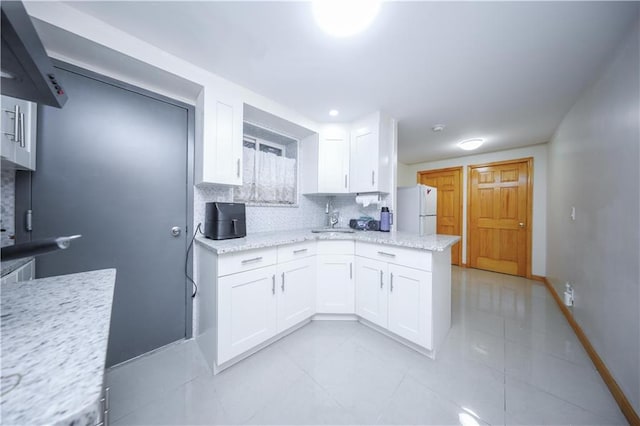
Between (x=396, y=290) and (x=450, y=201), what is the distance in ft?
11.0

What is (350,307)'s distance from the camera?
2082 millimetres

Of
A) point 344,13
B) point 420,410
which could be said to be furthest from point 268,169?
point 420,410

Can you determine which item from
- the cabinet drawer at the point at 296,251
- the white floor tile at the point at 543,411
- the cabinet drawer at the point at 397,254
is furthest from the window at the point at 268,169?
the white floor tile at the point at 543,411

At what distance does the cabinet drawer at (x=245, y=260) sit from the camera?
4.74 ft

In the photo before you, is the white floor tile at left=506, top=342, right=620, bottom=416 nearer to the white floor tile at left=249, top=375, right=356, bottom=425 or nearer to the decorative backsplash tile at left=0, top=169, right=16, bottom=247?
the white floor tile at left=249, top=375, right=356, bottom=425

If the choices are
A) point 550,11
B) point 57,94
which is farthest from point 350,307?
point 550,11

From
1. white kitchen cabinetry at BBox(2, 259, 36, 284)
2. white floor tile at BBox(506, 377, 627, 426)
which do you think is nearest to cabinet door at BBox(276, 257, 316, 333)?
white kitchen cabinetry at BBox(2, 259, 36, 284)

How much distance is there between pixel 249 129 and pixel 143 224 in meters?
1.33

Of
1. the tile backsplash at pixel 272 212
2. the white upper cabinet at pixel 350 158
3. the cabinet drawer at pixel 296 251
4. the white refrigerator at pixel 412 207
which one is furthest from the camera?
the white refrigerator at pixel 412 207

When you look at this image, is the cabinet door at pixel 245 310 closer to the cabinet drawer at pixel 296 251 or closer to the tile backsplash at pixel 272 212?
the cabinet drawer at pixel 296 251

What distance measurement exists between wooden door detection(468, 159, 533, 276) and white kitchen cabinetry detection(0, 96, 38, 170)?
5.24 meters

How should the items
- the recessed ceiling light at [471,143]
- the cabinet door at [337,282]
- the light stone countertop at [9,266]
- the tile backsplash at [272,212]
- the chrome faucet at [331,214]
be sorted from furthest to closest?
the recessed ceiling light at [471,143], the chrome faucet at [331,214], the cabinet door at [337,282], the tile backsplash at [272,212], the light stone countertop at [9,266]

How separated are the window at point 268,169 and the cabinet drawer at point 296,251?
28.9 inches

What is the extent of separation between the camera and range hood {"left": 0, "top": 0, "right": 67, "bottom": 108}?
1.50 feet
